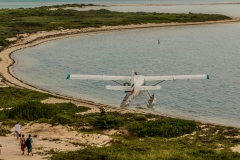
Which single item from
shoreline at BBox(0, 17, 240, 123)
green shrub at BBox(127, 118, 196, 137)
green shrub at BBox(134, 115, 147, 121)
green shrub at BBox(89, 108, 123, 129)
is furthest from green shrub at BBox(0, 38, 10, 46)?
green shrub at BBox(127, 118, 196, 137)

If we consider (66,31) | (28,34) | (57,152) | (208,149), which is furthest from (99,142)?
(66,31)

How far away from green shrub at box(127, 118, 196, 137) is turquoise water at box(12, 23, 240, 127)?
7.00 meters

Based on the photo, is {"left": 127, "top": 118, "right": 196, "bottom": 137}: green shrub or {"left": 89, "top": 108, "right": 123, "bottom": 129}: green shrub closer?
{"left": 127, "top": 118, "right": 196, "bottom": 137}: green shrub

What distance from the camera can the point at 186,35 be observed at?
102 m

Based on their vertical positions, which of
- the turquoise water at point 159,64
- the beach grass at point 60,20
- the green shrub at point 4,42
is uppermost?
the beach grass at point 60,20

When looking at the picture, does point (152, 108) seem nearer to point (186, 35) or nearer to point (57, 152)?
point (57, 152)

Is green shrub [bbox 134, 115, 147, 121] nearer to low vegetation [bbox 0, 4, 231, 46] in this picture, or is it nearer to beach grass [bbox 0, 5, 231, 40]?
low vegetation [bbox 0, 4, 231, 46]

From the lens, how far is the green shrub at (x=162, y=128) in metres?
26.6

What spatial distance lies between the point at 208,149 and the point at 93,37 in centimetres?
7691

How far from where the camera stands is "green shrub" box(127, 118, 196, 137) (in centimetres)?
2664

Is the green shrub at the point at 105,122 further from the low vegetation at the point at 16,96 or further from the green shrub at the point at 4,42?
the green shrub at the point at 4,42

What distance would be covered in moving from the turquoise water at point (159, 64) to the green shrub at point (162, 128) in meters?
7.00

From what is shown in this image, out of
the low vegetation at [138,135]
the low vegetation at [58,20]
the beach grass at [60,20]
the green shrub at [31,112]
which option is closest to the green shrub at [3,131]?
the low vegetation at [138,135]

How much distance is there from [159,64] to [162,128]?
3720 centimetres
